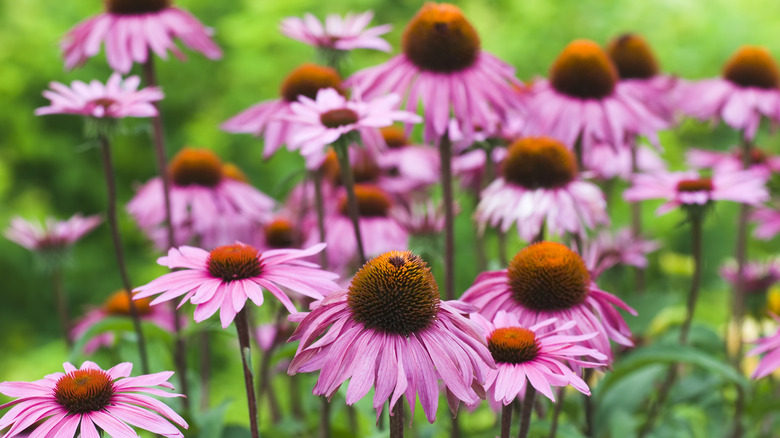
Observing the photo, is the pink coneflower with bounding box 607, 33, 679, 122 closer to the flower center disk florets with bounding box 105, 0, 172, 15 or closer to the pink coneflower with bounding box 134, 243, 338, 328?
the flower center disk florets with bounding box 105, 0, 172, 15

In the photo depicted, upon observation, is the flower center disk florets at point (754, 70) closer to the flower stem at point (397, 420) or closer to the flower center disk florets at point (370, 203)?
the flower center disk florets at point (370, 203)

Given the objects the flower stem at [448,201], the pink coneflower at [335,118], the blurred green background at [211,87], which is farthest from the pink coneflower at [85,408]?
the blurred green background at [211,87]

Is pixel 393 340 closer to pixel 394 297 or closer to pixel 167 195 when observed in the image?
pixel 394 297

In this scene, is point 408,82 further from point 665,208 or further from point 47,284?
point 47,284

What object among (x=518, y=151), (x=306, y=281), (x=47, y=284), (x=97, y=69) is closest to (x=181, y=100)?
(x=97, y=69)

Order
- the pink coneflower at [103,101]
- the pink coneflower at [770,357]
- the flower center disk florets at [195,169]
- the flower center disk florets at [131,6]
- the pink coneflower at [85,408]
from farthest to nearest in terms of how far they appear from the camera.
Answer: the flower center disk florets at [195,169], the flower center disk florets at [131,6], the pink coneflower at [103,101], the pink coneflower at [770,357], the pink coneflower at [85,408]

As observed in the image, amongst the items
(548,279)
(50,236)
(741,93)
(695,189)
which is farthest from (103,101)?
(741,93)
